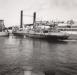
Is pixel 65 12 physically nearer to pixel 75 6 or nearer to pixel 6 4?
pixel 75 6

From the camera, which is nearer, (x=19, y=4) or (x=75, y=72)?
(x=75, y=72)

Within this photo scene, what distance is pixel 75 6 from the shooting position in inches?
293

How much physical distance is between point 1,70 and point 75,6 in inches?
216

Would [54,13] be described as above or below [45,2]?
below

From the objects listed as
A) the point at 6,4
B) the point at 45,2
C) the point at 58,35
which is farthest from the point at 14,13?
the point at 58,35

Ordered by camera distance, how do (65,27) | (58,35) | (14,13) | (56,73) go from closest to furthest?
(56,73) < (14,13) < (58,35) < (65,27)

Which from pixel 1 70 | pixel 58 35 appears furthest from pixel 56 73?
pixel 58 35

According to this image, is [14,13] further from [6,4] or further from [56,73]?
[56,73]

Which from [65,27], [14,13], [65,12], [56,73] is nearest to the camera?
[56,73]

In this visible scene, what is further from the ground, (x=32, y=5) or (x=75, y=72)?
(x=32, y=5)

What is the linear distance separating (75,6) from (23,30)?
19702 millimetres

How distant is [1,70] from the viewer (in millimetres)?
3068

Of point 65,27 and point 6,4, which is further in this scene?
point 65,27

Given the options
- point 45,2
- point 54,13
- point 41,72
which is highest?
point 45,2
